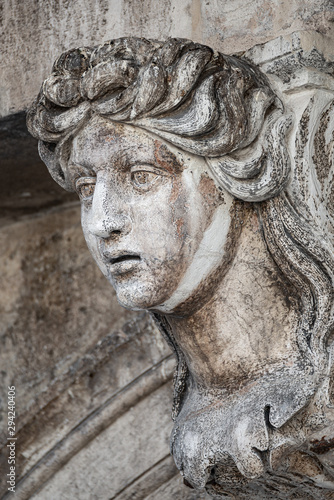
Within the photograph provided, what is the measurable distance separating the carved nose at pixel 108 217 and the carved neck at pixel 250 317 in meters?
0.23

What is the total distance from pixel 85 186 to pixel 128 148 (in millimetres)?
141

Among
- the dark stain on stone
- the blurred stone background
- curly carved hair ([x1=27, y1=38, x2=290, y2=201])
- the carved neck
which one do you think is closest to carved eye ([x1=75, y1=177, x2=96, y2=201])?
curly carved hair ([x1=27, y1=38, x2=290, y2=201])

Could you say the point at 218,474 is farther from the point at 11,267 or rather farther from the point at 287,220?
the point at 11,267

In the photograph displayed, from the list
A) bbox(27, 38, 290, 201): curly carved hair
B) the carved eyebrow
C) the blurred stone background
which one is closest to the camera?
bbox(27, 38, 290, 201): curly carved hair

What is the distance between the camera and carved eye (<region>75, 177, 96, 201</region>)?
1971mm

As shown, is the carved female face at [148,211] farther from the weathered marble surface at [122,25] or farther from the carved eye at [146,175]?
the weathered marble surface at [122,25]

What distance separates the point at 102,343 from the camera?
9.00 ft

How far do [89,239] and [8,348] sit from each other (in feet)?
3.41

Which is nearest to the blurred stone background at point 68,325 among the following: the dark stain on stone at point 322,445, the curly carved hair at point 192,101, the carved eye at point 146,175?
the curly carved hair at point 192,101

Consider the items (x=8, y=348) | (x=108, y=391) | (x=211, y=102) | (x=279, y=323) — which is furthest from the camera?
(x=8, y=348)

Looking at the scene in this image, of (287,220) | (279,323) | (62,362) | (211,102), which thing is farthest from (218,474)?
(62,362)

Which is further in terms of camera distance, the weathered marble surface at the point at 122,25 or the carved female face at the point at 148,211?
the weathered marble surface at the point at 122,25

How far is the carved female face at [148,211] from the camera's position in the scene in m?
1.89

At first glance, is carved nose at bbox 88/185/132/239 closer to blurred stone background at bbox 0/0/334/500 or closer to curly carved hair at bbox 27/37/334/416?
curly carved hair at bbox 27/37/334/416
